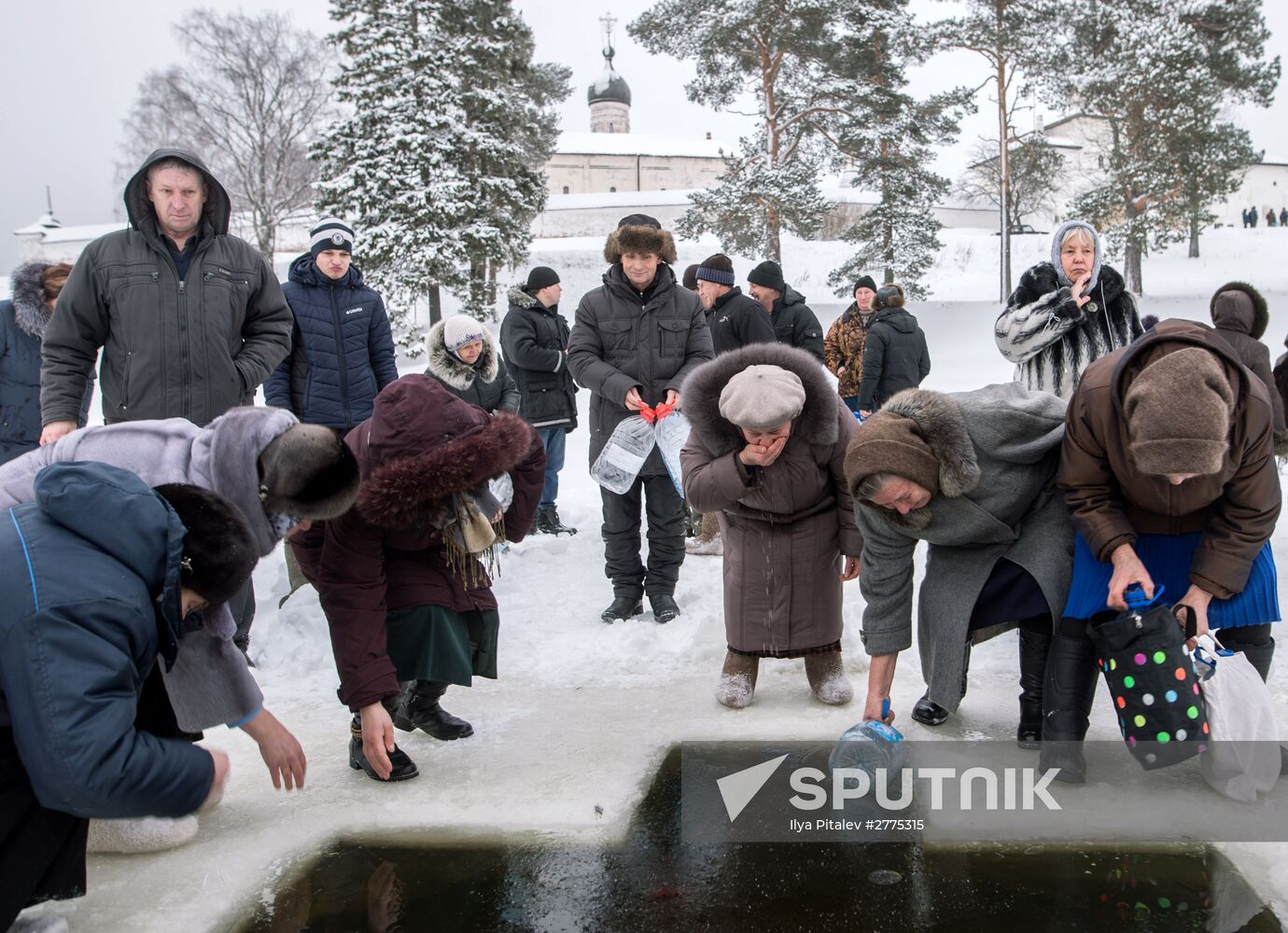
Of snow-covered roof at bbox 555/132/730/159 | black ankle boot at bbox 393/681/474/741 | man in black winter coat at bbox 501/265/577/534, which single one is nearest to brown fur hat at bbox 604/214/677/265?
man in black winter coat at bbox 501/265/577/534

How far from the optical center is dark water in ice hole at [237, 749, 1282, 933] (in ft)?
7.83

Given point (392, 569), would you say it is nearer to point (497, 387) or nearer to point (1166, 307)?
point (497, 387)

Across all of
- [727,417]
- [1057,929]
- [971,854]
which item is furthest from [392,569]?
[1057,929]

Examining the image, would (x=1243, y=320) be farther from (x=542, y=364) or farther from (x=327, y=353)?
(x=327, y=353)

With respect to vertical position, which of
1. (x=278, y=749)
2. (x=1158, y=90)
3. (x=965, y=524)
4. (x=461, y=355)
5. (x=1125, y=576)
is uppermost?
(x=1158, y=90)

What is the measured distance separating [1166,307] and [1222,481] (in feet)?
82.7

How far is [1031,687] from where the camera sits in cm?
336

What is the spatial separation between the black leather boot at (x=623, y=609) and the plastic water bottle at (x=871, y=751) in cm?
189

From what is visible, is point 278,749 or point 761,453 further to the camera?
point 761,453

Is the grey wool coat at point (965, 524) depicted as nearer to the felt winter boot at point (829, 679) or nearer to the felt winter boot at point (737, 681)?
the felt winter boot at point (829, 679)

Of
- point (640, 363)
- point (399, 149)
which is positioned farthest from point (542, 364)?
point (399, 149)

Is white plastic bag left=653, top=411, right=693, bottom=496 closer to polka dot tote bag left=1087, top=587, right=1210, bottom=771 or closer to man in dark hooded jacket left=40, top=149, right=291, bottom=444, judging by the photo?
man in dark hooded jacket left=40, top=149, right=291, bottom=444

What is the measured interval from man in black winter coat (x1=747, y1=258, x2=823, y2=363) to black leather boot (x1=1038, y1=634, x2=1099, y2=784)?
428 centimetres

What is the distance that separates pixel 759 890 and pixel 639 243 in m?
3.21
